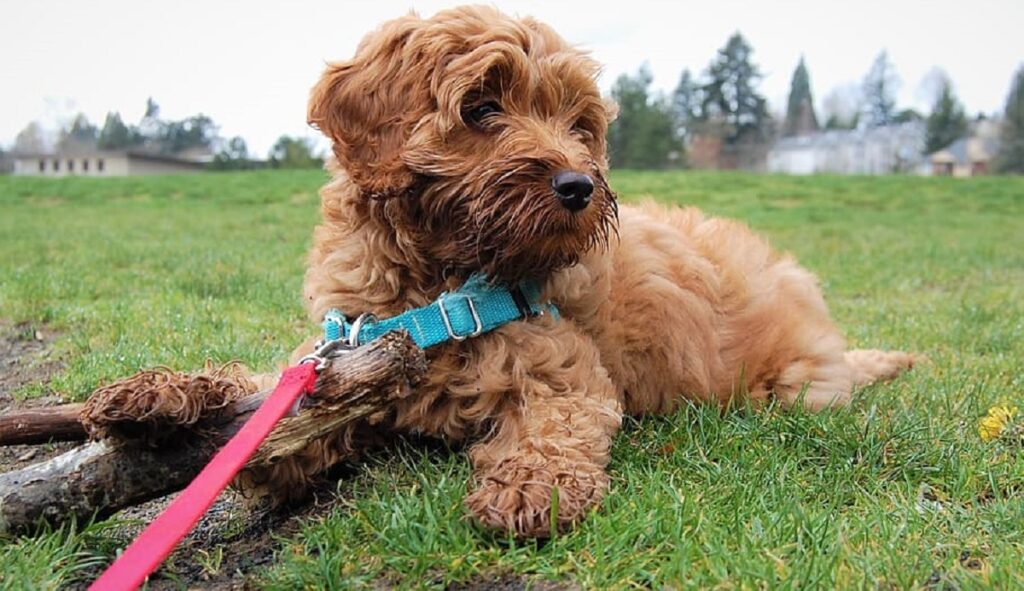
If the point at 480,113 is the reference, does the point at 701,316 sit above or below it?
below

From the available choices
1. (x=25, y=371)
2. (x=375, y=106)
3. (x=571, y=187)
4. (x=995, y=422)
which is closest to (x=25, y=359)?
(x=25, y=371)

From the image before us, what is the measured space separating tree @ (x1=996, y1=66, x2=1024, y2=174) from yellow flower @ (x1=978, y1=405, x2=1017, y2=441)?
67534 millimetres

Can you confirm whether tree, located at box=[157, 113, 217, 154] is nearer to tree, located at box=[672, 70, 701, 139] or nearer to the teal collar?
tree, located at box=[672, 70, 701, 139]

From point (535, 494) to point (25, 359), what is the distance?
13.3 ft

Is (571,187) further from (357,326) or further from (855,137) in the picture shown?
(855,137)

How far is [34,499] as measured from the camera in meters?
2.85

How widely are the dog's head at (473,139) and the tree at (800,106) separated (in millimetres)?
98355

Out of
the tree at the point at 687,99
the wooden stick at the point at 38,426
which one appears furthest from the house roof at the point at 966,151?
the wooden stick at the point at 38,426

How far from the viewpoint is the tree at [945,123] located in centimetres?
7912

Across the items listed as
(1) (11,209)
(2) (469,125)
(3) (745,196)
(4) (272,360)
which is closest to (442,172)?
(2) (469,125)

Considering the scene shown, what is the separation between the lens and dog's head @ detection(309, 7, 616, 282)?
10.1 ft

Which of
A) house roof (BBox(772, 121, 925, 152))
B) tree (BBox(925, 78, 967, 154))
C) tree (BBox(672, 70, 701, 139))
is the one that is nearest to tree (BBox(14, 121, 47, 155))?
tree (BBox(672, 70, 701, 139))

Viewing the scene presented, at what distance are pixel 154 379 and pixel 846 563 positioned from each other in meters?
2.05

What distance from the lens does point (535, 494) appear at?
2.78 metres
